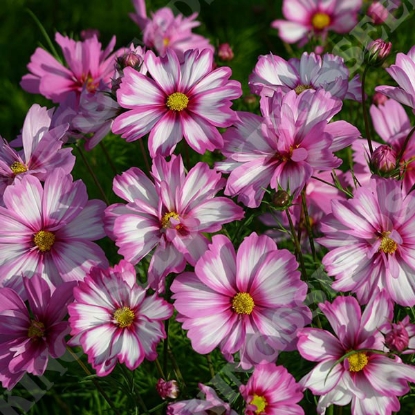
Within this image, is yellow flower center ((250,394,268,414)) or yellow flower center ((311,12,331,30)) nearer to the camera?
yellow flower center ((250,394,268,414))

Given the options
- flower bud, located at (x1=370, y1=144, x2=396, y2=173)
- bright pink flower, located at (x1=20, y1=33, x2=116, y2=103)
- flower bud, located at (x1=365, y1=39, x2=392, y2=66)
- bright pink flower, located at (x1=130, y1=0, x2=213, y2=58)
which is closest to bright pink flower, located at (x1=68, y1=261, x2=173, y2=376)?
flower bud, located at (x1=370, y1=144, x2=396, y2=173)

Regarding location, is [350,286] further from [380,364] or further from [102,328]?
[102,328]

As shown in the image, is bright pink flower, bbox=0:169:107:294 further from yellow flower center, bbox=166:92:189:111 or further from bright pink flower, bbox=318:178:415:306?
bright pink flower, bbox=318:178:415:306

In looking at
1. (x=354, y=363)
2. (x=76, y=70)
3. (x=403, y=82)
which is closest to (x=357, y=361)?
(x=354, y=363)

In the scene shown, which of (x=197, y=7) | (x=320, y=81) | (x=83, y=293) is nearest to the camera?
(x=83, y=293)

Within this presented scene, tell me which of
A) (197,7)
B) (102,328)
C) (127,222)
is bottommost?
(197,7)

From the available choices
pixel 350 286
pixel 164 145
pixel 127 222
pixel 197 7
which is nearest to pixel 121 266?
pixel 127 222

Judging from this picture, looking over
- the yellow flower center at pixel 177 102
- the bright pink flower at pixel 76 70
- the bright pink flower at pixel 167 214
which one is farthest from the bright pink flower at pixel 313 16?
the bright pink flower at pixel 167 214
